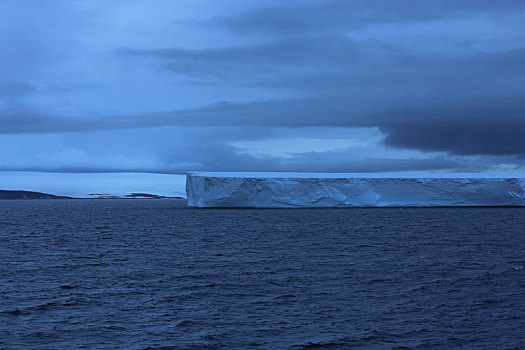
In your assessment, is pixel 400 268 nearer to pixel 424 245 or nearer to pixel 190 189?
pixel 424 245

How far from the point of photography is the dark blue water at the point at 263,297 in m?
7.89

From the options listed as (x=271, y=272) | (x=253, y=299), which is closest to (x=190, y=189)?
(x=271, y=272)

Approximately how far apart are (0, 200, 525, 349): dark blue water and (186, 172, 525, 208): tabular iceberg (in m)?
23.4

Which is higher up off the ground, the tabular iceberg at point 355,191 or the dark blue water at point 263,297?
the tabular iceberg at point 355,191

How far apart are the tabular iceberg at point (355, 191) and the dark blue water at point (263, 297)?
23.4m

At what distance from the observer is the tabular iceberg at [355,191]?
141ft

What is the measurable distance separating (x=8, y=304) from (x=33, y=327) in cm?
178

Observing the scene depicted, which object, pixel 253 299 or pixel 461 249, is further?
pixel 461 249

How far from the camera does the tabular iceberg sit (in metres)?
42.9

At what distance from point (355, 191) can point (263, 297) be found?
112 ft

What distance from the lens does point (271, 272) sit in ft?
44.8

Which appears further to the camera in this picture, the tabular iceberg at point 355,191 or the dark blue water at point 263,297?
the tabular iceberg at point 355,191

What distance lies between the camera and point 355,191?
43969mm

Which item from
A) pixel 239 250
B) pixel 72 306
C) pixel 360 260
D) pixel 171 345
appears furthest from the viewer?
pixel 239 250
